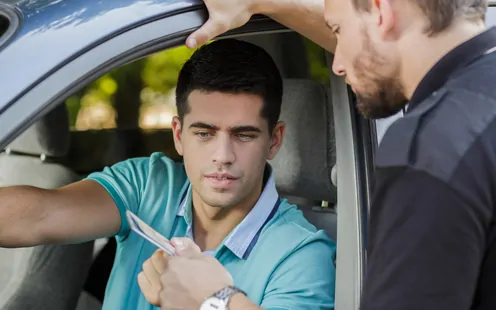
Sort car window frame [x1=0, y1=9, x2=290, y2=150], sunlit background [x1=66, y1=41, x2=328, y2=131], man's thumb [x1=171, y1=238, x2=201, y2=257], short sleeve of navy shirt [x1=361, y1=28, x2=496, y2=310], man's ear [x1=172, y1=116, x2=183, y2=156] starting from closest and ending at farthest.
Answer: short sleeve of navy shirt [x1=361, y1=28, x2=496, y2=310] → car window frame [x1=0, y1=9, x2=290, y2=150] → man's thumb [x1=171, y1=238, x2=201, y2=257] → man's ear [x1=172, y1=116, x2=183, y2=156] → sunlit background [x1=66, y1=41, x2=328, y2=131]

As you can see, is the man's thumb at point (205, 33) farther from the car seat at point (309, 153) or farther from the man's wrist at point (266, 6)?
the car seat at point (309, 153)

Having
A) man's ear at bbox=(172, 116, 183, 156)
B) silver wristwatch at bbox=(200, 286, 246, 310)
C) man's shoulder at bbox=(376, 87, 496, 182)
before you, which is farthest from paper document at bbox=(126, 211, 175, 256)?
man's shoulder at bbox=(376, 87, 496, 182)

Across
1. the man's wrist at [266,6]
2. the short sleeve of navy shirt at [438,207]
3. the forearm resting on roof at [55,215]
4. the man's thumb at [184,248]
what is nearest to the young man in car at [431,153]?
the short sleeve of navy shirt at [438,207]

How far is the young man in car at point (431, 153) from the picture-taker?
1253mm

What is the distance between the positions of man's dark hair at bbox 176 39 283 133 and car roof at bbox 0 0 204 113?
566mm

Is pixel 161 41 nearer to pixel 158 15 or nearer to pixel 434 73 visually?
pixel 158 15

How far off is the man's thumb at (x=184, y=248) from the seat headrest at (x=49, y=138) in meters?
1.24

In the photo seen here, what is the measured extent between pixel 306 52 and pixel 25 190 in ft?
3.74

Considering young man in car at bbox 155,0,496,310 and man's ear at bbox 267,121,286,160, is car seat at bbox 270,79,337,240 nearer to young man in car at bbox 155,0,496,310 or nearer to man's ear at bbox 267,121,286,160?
man's ear at bbox 267,121,286,160

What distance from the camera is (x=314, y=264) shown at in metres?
2.03

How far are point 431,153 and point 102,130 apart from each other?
3099 millimetres

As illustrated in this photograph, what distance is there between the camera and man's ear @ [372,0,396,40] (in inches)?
58.7

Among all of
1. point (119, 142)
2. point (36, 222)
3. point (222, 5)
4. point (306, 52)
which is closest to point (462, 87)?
point (222, 5)

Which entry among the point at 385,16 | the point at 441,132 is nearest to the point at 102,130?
the point at 385,16
